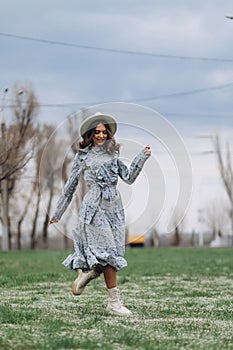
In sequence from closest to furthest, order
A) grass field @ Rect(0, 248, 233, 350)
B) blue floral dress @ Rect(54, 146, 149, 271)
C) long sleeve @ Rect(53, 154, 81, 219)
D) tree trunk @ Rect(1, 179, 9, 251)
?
grass field @ Rect(0, 248, 233, 350), blue floral dress @ Rect(54, 146, 149, 271), long sleeve @ Rect(53, 154, 81, 219), tree trunk @ Rect(1, 179, 9, 251)

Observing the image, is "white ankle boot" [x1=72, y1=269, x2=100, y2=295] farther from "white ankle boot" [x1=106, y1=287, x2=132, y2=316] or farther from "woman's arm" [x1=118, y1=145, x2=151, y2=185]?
"woman's arm" [x1=118, y1=145, x2=151, y2=185]

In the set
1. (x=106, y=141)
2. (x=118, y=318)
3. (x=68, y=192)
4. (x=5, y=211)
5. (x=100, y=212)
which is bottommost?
(x=118, y=318)

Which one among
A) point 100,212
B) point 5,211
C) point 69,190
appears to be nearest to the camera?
point 100,212

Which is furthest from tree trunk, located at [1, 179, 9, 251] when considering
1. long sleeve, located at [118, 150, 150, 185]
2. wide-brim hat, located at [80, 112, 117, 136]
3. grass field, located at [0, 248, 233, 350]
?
long sleeve, located at [118, 150, 150, 185]

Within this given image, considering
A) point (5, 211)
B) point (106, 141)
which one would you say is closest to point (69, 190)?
point (106, 141)

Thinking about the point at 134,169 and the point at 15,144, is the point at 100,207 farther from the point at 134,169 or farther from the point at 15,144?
the point at 15,144

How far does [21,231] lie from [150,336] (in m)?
49.9

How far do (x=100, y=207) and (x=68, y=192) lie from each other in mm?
516

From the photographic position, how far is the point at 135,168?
909cm

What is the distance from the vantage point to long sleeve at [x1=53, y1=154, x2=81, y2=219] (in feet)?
30.2

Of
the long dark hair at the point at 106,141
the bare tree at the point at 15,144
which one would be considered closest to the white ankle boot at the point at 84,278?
the long dark hair at the point at 106,141

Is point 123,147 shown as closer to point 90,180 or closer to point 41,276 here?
point 90,180

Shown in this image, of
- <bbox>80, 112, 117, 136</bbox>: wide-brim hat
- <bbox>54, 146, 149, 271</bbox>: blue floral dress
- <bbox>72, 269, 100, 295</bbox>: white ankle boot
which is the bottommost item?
<bbox>72, 269, 100, 295</bbox>: white ankle boot

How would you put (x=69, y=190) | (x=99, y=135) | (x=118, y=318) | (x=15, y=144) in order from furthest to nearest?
(x=15, y=144) → (x=69, y=190) → (x=99, y=135) → (x=118, y=318)
